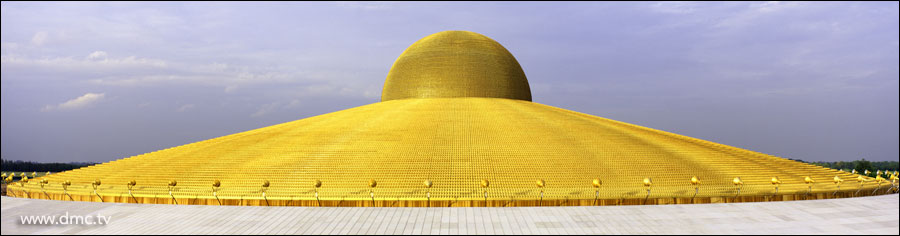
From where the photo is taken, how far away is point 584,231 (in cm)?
936

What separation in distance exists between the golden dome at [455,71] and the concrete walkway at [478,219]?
12485 mm

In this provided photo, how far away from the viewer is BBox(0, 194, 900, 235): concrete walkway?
9.46 m

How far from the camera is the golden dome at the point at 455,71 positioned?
23.8m

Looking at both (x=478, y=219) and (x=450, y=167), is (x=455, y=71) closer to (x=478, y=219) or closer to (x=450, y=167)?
(x=450, y=167)

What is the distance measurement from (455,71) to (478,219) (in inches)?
555

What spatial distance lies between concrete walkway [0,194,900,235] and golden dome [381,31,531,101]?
12.5 metres

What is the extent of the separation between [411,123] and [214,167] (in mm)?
7038

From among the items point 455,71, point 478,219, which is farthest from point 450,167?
point 455,71

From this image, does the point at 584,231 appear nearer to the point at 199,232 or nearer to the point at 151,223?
the point at 199,232

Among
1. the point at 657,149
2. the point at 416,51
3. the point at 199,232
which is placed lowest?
the point at 199,232

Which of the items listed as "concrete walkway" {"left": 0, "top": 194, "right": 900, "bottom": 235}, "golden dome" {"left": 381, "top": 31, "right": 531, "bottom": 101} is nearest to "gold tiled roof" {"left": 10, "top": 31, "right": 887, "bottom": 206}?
"concrete walkway" {"left": 0, "top": 194, "right": 900, "bottom": 235}

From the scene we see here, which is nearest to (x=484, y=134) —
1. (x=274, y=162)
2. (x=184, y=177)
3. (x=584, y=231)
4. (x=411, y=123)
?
(x=411, y=123)

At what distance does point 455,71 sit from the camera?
2391 cm

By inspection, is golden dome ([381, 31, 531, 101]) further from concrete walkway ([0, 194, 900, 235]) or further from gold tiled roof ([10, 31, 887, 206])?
concrete walkway ([0, 194, 900, 235])
